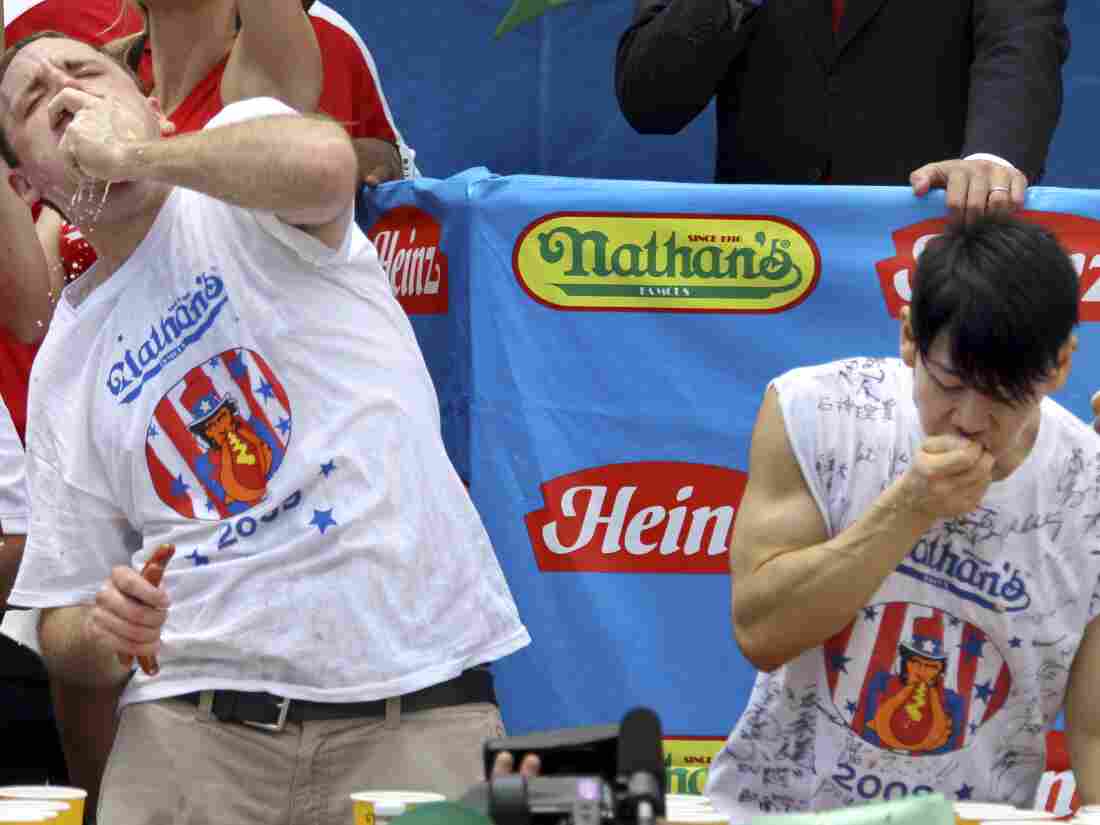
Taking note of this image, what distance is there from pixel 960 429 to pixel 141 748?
116 centimetres

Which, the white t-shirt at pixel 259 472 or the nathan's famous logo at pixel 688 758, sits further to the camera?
the nathan's famous logo at pixel 688 758

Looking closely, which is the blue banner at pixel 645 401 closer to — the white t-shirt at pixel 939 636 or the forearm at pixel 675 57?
the forearm at pixel 675 57

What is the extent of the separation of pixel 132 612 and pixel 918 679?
38.4 inches

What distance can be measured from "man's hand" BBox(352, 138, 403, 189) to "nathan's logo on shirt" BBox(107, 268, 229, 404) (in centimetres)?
111

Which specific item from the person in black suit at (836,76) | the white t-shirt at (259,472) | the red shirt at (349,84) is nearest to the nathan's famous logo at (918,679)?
the white t-shirt at (259,472)

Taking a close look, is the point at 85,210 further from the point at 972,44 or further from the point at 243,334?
the point at 972,44

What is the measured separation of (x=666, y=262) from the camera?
3389mm

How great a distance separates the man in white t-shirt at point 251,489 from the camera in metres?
2.64

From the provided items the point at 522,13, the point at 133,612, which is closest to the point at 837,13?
the point at 522,13

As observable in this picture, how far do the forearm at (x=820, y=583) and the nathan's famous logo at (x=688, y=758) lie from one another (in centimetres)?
86

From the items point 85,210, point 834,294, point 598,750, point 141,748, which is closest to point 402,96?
point 834,294

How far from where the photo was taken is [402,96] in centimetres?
477

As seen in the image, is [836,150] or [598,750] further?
[836,150]

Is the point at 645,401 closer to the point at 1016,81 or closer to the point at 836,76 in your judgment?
the point at 836,76
